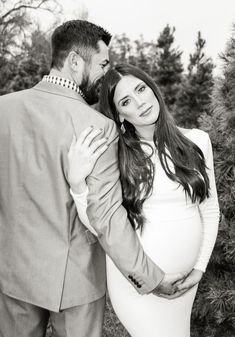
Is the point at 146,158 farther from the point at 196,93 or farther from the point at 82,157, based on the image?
the point at 196,93

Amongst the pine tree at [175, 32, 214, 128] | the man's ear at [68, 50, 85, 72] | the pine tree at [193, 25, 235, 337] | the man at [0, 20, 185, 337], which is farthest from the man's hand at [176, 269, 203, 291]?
the pine tree at [175, 32, 214, 128]

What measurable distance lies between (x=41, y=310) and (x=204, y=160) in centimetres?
119

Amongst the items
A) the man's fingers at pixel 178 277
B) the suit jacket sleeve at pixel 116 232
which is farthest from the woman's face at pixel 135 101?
the man's fingers at pixel 178 277

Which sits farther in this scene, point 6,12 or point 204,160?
point 6,12

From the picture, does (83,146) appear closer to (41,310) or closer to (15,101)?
(15,101)

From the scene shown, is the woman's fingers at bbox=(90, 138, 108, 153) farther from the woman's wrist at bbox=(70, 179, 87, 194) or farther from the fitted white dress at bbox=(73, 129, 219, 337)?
the fitted white dress at bbox=(73, 129, 219, 337)

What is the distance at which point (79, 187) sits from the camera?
74.4 inches

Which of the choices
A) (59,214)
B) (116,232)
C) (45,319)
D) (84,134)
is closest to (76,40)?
(84,134)

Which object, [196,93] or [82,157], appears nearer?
[82,157]

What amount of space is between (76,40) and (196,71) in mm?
7425

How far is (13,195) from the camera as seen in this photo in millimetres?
2027

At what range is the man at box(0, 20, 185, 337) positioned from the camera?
190cm

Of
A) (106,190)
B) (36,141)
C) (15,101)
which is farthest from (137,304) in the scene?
(15,101)

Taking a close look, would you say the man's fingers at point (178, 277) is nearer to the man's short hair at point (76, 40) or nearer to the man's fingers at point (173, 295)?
the man's fingers at point (173, 295)
